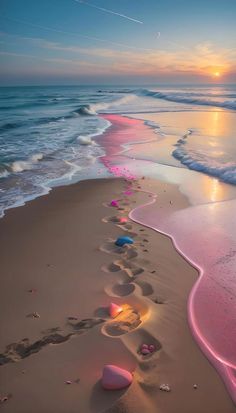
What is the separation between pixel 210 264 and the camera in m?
4.57

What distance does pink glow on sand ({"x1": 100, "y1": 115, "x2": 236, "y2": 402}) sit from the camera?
3.17 m

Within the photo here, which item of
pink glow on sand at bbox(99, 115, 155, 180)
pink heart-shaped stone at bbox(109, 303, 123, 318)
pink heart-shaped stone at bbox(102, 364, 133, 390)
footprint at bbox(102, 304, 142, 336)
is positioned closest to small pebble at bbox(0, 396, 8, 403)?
pink heart-shaped stone at bbox(102, 364, 133, 390)

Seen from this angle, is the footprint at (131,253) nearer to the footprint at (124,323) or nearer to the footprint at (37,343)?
the footprint at (124,323)

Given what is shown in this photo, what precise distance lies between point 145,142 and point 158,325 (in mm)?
10793

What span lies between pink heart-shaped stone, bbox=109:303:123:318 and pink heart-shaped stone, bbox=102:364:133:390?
0.81 metres

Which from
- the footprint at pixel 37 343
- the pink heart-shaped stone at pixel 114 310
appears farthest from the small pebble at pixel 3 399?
the pink heart-shaped stone at pixel 114 310

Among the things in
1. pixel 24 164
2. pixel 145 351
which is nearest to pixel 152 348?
pixel 145 351

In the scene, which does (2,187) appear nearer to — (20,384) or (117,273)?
(117,273)

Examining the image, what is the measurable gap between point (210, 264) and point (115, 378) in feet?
7.57

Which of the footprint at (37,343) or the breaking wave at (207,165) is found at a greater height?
the breaking wave at (207,165)

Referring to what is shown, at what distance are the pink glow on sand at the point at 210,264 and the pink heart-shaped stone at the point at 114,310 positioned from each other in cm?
72

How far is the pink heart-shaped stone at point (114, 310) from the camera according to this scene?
3552mm

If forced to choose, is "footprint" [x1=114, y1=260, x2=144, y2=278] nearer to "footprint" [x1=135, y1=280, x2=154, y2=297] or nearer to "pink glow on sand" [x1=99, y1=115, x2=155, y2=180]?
"footprint" [x1=135, y1=280, x2=154, y2=297]

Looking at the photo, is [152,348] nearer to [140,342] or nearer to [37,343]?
[140,342]
